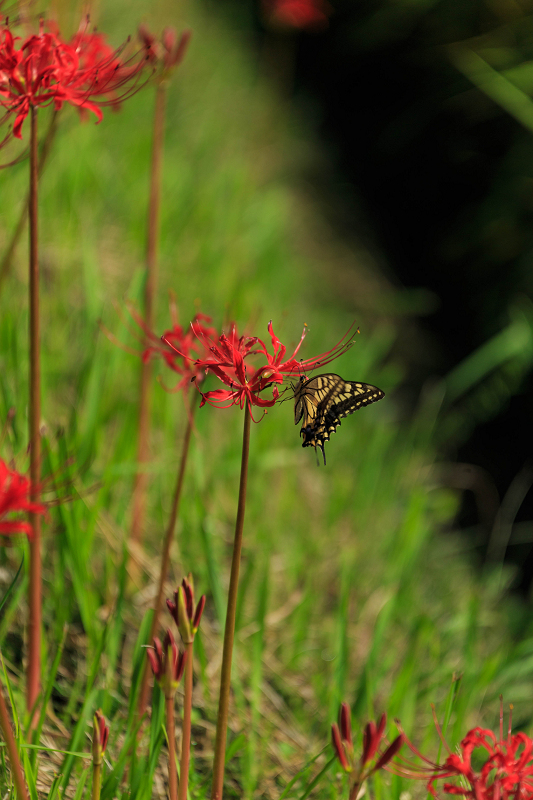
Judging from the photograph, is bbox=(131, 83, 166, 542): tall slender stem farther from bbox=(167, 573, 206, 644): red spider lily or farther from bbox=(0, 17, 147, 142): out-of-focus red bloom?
bbox=(167, 573, 206, 644): red spider lily

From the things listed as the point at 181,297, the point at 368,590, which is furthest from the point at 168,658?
the point at 181,297

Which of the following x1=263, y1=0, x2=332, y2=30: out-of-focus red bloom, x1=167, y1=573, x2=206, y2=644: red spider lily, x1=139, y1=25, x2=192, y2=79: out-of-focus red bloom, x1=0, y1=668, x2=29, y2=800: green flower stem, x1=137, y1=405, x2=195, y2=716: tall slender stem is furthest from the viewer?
x1=263, y1=0, x2=332, y2=30: out-of-focus red bloom

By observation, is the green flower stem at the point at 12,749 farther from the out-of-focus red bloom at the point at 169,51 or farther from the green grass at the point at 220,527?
the out-of-focus red bloom at the point at 169,51

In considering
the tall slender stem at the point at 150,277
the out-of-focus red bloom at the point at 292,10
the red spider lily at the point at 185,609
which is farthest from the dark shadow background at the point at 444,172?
the red spider lily at the point at 185,609

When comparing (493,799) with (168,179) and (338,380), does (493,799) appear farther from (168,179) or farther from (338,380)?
(168,179)

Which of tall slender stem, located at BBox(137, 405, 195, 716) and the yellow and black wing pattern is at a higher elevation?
the yellow and black wing pattern

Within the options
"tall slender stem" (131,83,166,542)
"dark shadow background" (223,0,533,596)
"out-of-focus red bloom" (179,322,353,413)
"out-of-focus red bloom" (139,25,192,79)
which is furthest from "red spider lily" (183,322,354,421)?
"dark shadow background" (223,0,533,596)
